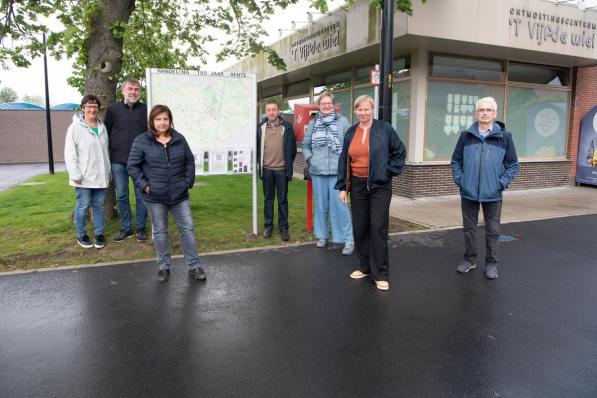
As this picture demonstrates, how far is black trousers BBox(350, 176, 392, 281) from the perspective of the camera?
4469 millimetres

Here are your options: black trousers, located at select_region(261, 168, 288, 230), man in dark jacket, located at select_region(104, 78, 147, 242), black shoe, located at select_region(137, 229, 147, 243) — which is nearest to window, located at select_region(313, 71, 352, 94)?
black trousers, located at select_region(261, 168, 288, 230)

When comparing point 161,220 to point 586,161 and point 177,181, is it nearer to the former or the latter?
point 177,181

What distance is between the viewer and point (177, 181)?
4.59 metres

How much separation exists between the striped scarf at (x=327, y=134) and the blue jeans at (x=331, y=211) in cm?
39

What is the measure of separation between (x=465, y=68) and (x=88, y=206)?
868 centimetres

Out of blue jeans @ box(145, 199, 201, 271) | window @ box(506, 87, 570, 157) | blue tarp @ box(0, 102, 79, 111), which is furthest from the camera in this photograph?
blue tarp @ box(0, 102, 79, 111)

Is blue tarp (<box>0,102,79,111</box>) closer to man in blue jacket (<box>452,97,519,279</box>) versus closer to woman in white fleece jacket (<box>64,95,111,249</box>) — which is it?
woman in white fleece jacket (<box>64,95,111,249</box>)

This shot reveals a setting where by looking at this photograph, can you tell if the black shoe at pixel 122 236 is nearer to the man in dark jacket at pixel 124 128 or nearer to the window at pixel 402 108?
the man in dark jacket at pixel 124 128

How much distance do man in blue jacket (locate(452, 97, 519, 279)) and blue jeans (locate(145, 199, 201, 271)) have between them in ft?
9.33

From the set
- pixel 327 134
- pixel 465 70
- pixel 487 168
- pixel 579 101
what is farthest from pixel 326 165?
pixel 579 101

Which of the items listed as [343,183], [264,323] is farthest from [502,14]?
[264,323]

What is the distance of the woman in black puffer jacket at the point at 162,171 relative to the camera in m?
4.50

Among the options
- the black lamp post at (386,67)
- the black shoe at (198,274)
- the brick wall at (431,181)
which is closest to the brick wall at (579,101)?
the brick wall at (431,181)

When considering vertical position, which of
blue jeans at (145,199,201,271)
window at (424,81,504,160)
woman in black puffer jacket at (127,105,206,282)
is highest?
window at (424,81,504,160)
